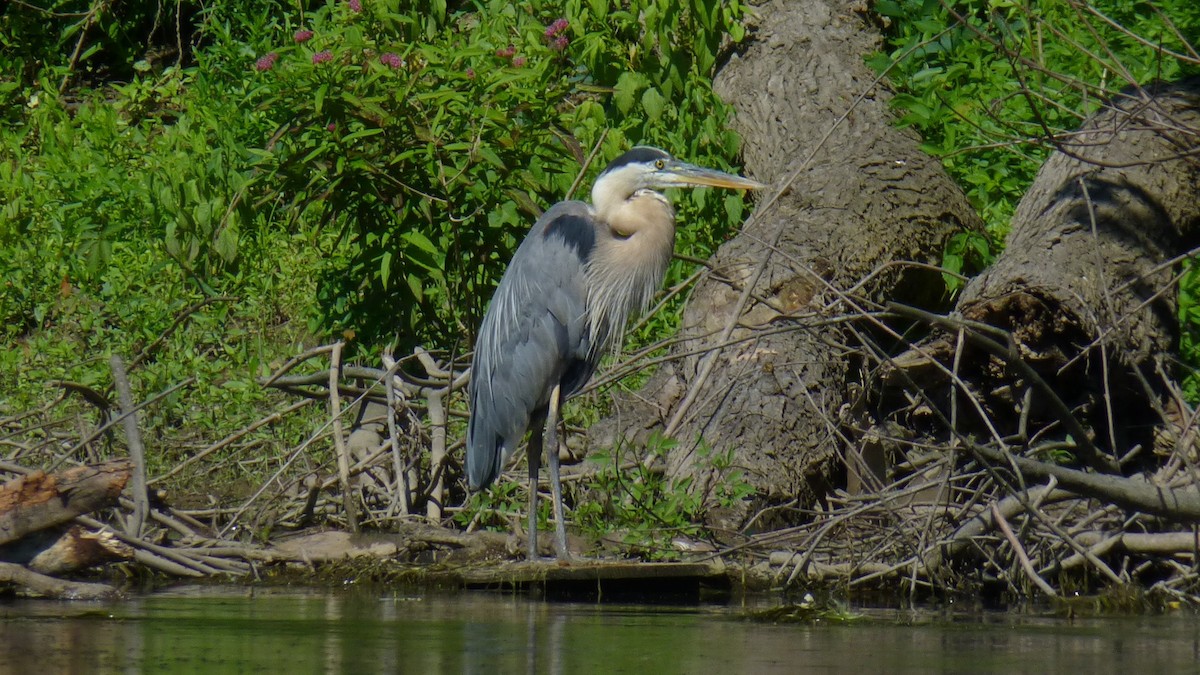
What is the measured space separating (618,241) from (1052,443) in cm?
203

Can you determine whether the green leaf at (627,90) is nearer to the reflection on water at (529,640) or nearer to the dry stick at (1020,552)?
the reflection on water at (529,640)

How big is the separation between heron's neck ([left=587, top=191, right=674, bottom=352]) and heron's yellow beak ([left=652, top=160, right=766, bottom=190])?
14 cm

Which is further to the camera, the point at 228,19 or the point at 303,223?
the point at 228,19

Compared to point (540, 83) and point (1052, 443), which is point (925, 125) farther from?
point (1052, 443)

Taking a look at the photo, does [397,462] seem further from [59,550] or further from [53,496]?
[53,496]

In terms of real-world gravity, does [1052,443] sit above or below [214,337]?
below

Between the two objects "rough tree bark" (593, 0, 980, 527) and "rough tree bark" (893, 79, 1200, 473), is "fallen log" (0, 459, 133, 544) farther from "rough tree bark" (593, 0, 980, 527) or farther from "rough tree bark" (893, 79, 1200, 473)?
"rough tree bark" (893, 79, 1200, 473)

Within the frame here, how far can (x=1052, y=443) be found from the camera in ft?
18.9

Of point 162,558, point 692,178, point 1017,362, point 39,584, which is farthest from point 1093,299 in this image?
point 39,584

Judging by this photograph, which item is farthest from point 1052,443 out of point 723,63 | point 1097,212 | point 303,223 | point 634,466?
point 303,223

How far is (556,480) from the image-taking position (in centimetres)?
617

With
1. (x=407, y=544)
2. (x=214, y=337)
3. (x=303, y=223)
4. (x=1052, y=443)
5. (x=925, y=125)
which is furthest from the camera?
(x=303, y=223)

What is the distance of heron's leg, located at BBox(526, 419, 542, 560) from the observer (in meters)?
5.93

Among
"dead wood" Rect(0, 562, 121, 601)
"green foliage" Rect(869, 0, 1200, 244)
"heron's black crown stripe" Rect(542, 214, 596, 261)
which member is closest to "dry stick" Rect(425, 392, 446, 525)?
"heron's black crown stripe" Rect(542, 214, 596, 261)
